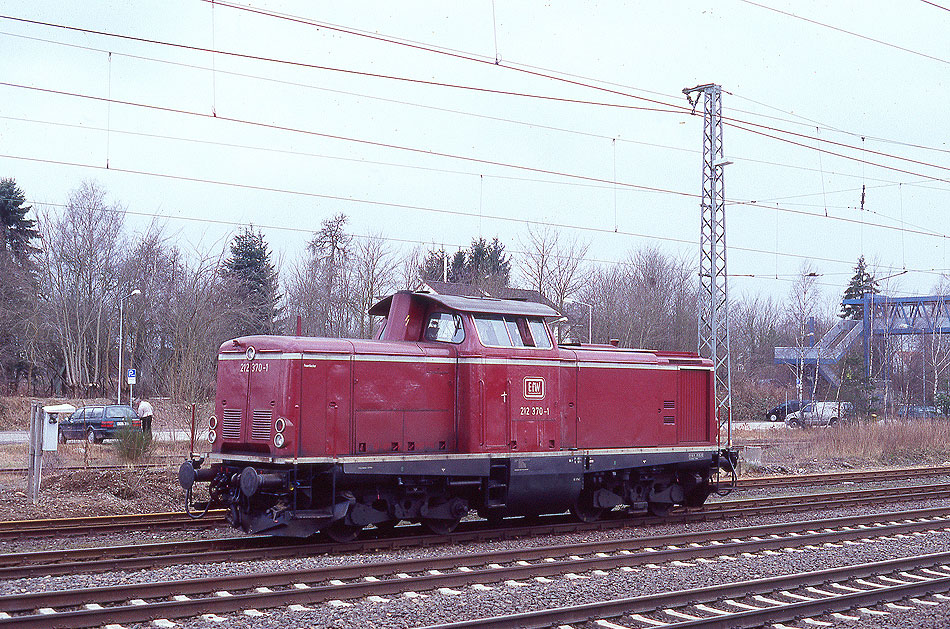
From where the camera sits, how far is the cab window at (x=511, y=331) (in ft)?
41.7

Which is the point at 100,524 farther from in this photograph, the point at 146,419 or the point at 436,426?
the point at 146,419

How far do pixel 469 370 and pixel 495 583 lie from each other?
12.6 feet

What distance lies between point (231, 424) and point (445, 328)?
344cm

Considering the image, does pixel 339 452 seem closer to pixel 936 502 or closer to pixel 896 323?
pixel 936 502

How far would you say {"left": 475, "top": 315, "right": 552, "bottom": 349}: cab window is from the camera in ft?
41.7

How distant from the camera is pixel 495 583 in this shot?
931 centimetres

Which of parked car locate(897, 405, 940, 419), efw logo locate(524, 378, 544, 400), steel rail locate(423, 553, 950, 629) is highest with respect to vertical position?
efw logo locate(524, 378, 544, 400)

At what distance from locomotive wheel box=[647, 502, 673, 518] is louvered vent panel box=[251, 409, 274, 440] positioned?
7.21 m

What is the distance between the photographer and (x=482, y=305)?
1280cm

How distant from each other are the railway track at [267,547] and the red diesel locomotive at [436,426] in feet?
1.03

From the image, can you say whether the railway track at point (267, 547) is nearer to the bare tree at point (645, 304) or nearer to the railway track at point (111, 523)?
the railway track at point (111, 523)

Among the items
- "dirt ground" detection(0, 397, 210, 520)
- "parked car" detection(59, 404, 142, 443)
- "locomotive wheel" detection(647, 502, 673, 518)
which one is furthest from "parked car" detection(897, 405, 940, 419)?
"dirt ground" detection(0, 397, 210, 520)

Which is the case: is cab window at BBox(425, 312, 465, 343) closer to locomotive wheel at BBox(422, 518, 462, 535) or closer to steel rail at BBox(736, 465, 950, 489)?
locomotive wheel at BBox(422, 518, 462, 535)

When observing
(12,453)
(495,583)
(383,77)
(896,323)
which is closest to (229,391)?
(495,583)
